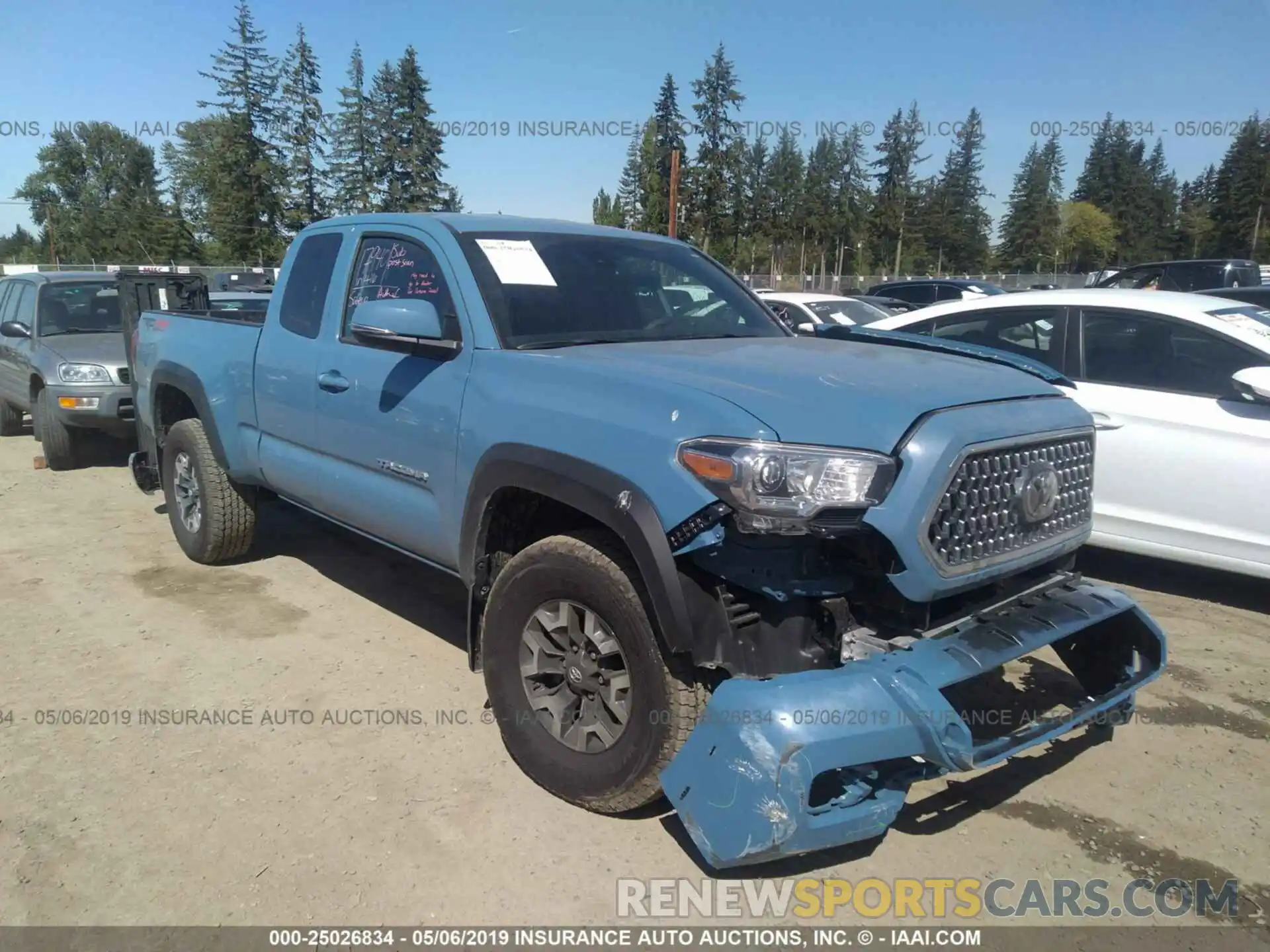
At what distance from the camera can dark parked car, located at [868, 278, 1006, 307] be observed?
67.7 feet

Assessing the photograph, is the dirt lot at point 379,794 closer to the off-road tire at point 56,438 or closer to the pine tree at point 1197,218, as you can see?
the off-road tire at point 56,438

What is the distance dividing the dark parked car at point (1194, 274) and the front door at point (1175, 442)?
10602mm

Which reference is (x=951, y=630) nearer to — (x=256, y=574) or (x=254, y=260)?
(x=256, y=574)

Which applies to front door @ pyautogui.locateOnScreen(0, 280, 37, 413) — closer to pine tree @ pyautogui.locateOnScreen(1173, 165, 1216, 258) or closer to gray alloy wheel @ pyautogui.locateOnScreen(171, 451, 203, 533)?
gray alloy wheel @ pyautogui.locateOnScreen(171, 451, 203, 533)

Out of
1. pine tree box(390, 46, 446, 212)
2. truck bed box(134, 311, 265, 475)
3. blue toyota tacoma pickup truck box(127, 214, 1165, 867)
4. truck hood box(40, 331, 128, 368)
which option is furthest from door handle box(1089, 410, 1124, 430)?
pine tree box(390, 46, 446, 212)

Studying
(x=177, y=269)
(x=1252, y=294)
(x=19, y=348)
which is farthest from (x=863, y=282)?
(x=19, y=348)

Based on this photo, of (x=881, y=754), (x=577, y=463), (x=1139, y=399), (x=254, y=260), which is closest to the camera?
(x=881, y=754)

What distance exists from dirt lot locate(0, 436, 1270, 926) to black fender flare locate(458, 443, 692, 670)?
2.12 feet

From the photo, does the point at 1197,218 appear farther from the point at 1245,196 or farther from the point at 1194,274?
the point at 1194,274

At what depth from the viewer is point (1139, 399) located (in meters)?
5.00

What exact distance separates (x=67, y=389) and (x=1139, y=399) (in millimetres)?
8368

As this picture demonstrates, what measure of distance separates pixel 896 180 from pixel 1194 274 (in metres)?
55.8

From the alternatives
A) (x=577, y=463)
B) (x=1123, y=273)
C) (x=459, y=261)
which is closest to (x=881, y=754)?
(x=577, y=463)

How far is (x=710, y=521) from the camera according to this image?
8.05ft
